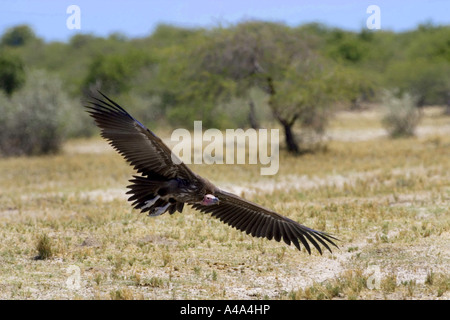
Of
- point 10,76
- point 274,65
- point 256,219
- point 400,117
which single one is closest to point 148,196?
point 256,219

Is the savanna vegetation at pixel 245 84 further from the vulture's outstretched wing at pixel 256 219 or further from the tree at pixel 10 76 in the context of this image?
the vulture's outstretched wing at pixel 256 219

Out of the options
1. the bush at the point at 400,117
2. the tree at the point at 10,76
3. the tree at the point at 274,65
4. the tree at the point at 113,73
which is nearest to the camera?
the tree at the point at 274,65

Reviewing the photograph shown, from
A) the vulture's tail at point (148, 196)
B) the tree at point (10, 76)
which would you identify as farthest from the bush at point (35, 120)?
the vulture's tail at point (148, 196)

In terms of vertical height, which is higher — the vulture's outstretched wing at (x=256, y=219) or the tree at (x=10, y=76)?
the tree at (x=10, y=76)

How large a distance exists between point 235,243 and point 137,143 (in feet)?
11.1

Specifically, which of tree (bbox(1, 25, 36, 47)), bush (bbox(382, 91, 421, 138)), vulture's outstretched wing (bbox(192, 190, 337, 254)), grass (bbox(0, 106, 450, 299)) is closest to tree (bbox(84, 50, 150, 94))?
bush (bbox(382, 91, 421, 138))

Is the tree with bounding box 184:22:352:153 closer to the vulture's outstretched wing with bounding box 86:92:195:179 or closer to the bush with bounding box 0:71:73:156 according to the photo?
the bush with bounding box 0:71:73:156

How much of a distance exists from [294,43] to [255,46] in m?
1.58

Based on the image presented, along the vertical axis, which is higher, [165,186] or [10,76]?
[10,76]

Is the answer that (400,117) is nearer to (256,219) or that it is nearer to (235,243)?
(235,243)

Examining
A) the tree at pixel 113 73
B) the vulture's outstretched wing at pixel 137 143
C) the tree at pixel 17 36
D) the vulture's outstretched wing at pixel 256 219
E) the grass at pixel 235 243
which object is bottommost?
the grass at pixel 235 243

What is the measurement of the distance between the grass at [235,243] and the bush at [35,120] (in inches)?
336

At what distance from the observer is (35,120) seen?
26.5m

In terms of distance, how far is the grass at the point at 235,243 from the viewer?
756 cm
